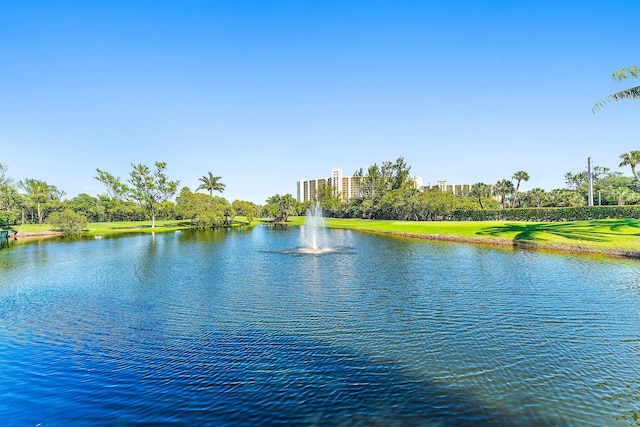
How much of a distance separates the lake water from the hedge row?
46.5 metres

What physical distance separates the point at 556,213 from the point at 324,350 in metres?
72.9

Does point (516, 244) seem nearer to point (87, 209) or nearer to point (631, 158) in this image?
point (631, 158)

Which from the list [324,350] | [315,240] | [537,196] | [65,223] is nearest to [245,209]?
[65,223]

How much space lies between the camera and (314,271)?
87.2 feet

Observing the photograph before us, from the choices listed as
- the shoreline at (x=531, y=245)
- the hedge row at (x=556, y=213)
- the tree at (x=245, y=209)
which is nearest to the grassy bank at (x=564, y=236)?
the shoreline at (x=531, y=245)

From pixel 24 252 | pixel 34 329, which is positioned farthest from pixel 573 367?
pixel 24 252

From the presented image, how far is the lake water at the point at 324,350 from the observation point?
859 cm

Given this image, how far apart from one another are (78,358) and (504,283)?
2239 cm

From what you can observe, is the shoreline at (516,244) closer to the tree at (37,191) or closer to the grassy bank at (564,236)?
the grassy bank at (564,236)

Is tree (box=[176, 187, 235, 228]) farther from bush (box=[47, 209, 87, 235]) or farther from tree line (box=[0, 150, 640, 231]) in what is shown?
bush (box=[47, 209, 87, 235])

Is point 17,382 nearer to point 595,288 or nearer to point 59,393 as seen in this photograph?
point 59,393

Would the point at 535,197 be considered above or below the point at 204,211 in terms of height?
above

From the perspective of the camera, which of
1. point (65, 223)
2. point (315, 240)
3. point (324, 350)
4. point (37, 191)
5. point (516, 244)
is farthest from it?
point (37, 191)

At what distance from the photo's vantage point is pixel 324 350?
1196 cm
